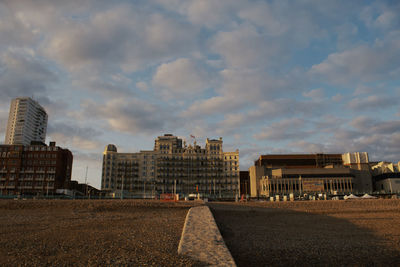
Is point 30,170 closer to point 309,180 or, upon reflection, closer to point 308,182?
point 308,182

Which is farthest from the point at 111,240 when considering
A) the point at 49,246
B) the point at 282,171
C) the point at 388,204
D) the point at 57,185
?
the point at 282,171

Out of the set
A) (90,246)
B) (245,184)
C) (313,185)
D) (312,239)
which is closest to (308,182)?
(313,185)

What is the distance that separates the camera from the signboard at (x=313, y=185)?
141750mm

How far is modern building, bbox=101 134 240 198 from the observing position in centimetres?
15100

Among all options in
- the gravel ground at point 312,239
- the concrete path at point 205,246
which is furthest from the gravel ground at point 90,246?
the gravel ground at point 312,239

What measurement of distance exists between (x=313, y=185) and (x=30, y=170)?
12087 cm

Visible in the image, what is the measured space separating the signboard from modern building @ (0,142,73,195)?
10612 centimetres

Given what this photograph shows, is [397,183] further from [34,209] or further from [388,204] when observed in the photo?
[34,209]

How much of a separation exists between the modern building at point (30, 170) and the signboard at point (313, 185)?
106121 mm

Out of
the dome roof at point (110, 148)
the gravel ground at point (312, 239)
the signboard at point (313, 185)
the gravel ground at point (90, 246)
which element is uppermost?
the dome roof at point (110, 148)

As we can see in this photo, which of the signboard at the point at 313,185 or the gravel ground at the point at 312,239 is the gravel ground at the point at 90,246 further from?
the signboard at the point at 313,185

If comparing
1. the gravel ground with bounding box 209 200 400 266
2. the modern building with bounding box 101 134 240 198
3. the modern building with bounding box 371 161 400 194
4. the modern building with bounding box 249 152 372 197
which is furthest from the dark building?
the gravel ground with bounding box 209 200 400 266

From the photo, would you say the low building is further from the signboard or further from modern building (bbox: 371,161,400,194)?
modern building (bbox: 371,161,400,194)

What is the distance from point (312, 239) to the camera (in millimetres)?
21922
